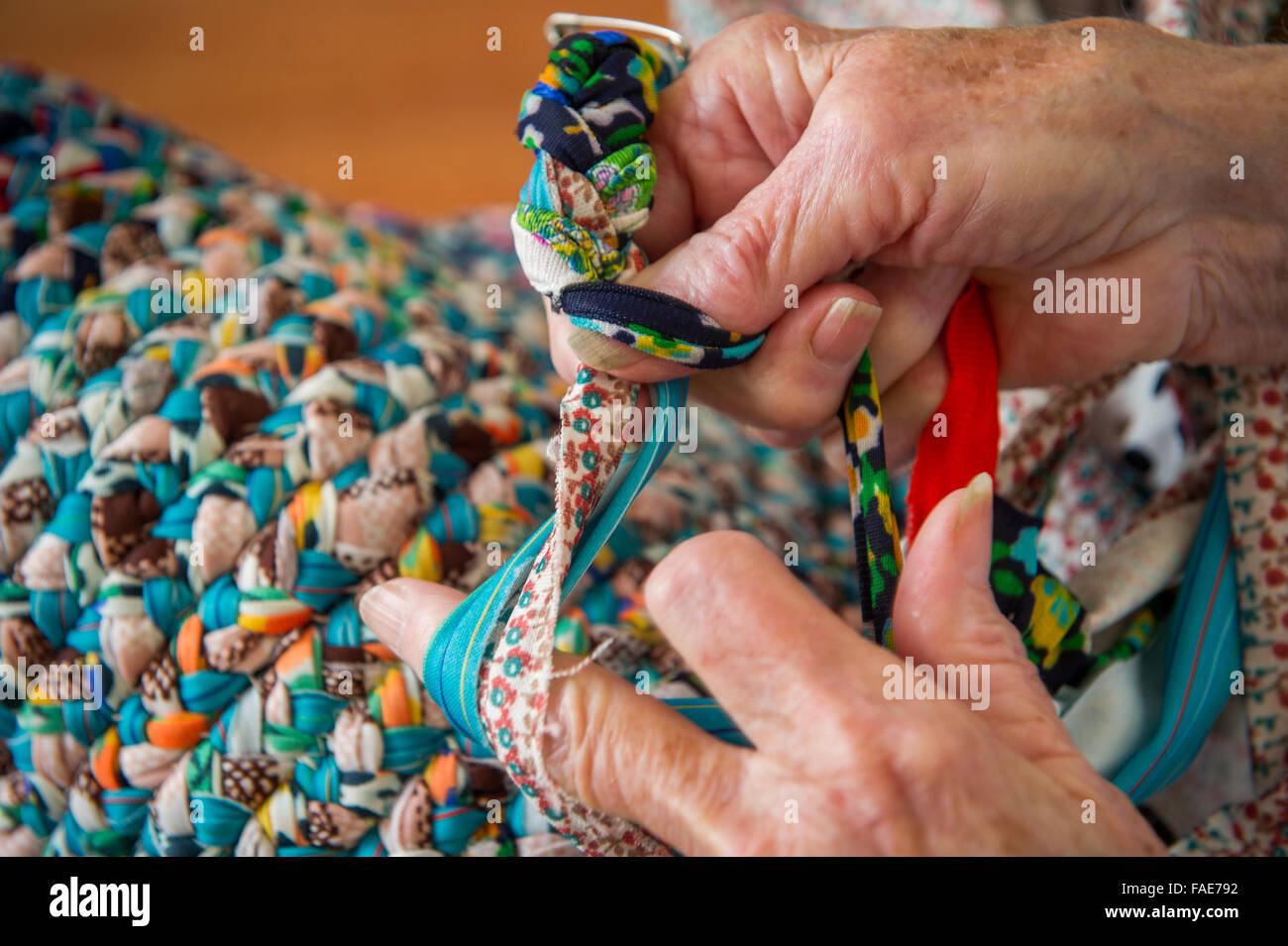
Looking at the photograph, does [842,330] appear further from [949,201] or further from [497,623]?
[497,623]

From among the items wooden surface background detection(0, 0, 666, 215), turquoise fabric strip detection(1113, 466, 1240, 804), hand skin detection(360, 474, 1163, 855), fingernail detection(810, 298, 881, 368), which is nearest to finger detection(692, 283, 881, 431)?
fingernail detection(810, 298, 881, 368)

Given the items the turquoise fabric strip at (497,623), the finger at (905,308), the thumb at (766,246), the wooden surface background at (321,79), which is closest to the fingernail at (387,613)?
the turquoise fabric strip at (497,623)

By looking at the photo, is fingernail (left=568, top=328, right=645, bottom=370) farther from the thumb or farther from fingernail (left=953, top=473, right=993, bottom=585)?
fingernail (left=953, top=473, right=993, bottom=585)

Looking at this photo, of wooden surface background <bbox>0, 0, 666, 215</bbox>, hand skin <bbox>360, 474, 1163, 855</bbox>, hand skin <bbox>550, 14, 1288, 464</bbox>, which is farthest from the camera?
wooden surface background <bbox>0, 0, 666, 215</bbox>

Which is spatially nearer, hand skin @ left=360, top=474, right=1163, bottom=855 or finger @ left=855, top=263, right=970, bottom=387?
hand skin @ left=360, top=474, right=1163, bottom=855

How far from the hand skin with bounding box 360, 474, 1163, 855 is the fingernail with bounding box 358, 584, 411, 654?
3.4 inches

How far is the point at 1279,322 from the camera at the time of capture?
49 cm

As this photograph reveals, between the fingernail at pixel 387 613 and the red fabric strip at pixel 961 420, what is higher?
the red fabric strip at pixel 961 420

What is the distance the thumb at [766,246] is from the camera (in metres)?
0.39

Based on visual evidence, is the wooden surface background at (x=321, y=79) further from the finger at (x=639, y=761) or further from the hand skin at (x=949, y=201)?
the finger at (x=639, y=761)

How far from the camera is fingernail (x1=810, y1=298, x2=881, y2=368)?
40cm

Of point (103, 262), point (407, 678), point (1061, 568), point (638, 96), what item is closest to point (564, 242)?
point (638, 96)

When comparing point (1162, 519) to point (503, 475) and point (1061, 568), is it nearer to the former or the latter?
point (1061, 568)

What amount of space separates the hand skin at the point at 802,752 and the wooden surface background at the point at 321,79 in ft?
3.09
